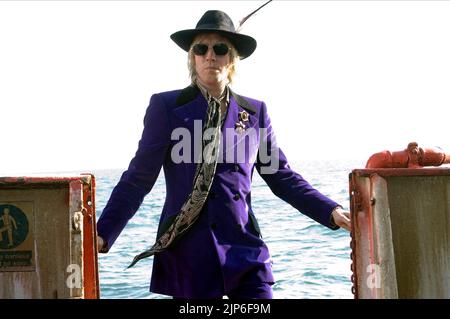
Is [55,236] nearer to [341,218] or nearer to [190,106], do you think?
[190,106]

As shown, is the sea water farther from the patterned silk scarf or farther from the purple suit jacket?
the patterned silk scarf

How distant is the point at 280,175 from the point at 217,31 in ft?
3.13

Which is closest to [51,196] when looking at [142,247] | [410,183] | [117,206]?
[117,206]

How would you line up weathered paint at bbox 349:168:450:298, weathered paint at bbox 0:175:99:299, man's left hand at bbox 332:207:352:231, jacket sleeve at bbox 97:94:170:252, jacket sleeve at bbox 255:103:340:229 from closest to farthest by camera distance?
1. weathered paint at bbox 0:175:99:299
2. weathered paint at bbox 349:168:450:298
3. jacket sleeve at bbox 97:94:170:252
4. man's left hand at bbox 332:207:352:231
5. jacket sleeve at bbox 255:103:340:229

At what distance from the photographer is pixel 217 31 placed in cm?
404

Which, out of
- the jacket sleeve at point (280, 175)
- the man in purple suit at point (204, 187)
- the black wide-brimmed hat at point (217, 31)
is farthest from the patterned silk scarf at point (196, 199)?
the black wide-brimmed hat at point (217, 31)

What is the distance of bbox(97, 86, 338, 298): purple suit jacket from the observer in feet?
12.7

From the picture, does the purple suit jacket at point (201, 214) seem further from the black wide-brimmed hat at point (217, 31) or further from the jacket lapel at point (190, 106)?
the black wide-brimmed hat at point (217, 31)

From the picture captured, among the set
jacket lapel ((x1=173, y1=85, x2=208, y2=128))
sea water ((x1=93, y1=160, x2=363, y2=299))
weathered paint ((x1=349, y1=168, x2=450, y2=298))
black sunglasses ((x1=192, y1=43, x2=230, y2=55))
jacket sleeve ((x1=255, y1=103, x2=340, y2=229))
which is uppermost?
black sunglasses ((x1=192, y1=43, x2=230, y2=55))

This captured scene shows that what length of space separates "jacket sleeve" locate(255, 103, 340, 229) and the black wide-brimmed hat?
436 millimetres

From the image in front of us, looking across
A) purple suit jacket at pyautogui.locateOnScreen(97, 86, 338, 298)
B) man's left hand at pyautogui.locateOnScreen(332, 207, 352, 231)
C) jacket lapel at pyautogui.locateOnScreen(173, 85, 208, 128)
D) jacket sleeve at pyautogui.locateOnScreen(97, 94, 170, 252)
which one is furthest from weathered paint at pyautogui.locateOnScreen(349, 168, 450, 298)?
jacket sleeve at pyautogui.locateOnScreen(97, 94, 170, 252)

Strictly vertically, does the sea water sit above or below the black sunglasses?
below

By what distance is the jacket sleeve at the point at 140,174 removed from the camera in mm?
3871
